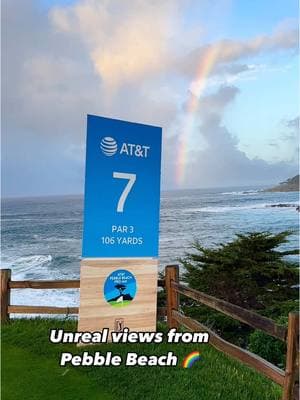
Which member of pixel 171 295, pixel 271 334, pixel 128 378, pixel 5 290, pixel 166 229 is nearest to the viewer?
pixel 271 334

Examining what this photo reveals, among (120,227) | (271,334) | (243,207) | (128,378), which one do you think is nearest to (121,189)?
(120,227)

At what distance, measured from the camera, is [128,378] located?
11.8ft

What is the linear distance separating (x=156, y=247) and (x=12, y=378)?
190cm

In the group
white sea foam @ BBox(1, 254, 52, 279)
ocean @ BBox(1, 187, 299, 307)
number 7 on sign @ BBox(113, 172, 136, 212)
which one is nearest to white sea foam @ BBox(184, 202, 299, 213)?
ocean @ BBox(1, 187, 299, 307)

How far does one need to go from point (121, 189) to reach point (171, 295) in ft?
4.63

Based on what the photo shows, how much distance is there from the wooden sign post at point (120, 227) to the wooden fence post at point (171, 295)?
1.07 feet

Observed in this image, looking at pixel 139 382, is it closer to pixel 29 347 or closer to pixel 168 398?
pixel 168 398

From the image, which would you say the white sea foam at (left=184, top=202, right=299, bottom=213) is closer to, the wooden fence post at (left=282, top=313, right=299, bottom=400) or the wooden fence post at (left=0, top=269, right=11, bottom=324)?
the wooden fence post at (left=0, top=269, right=11, bottom=324)

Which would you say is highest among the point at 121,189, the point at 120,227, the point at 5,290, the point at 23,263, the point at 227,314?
the point at 121,189

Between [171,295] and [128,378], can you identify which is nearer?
[128,378]

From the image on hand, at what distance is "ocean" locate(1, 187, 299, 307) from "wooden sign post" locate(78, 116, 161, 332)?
28.5 feet

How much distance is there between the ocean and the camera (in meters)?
Answer: 17.8

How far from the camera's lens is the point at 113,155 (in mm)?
4352

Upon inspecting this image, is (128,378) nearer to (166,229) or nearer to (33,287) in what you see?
(33,287)
